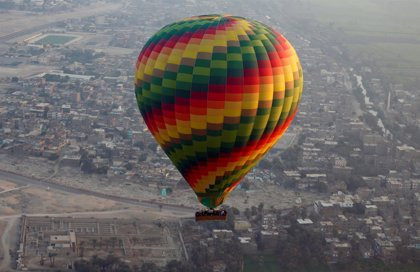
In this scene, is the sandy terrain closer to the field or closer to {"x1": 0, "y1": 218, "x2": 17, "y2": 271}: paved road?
the field

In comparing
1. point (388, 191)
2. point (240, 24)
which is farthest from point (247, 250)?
point (240, 24)

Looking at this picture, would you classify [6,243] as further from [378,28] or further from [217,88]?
[378,28]

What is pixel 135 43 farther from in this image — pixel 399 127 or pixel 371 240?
pixel 371 240

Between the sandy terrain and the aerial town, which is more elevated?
the sandy terrain

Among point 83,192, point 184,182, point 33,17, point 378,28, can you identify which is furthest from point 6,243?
point 33,17

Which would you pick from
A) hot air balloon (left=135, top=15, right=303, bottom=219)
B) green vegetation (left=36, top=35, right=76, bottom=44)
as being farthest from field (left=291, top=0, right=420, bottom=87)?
hot air balloon (left=135, top=15, right=303, bottom=219)

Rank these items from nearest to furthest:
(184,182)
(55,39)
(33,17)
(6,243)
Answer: (6,243)
(184,182)
(55,39)
(33,17)
